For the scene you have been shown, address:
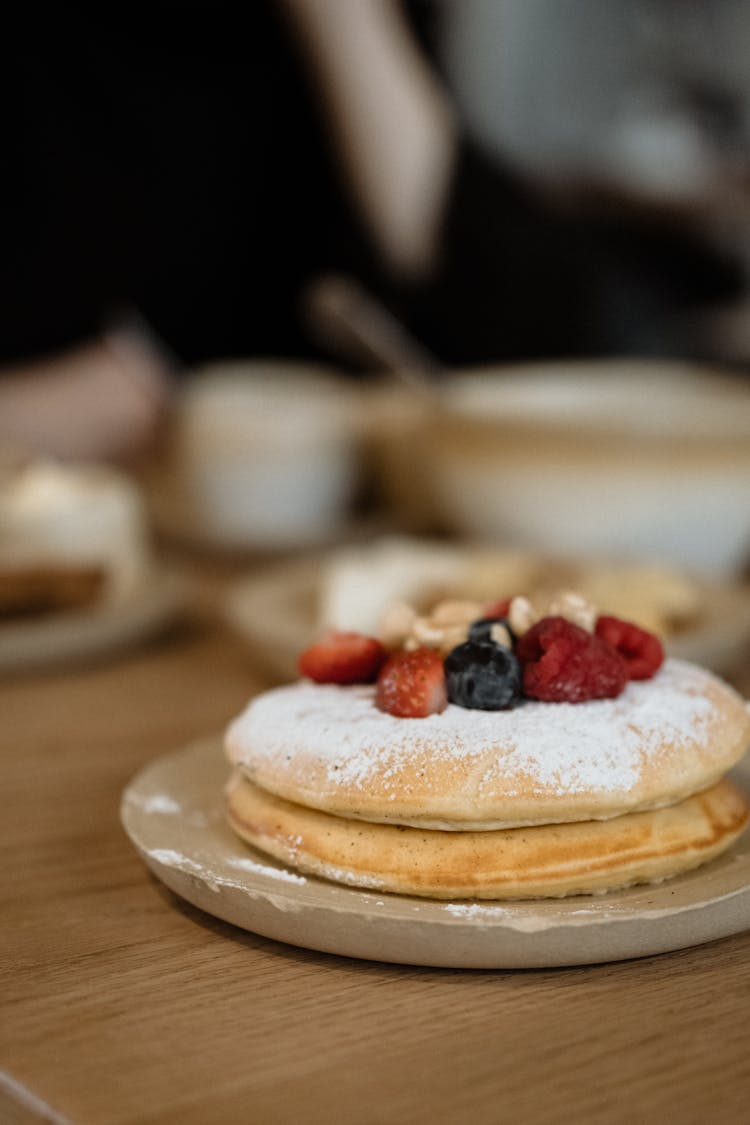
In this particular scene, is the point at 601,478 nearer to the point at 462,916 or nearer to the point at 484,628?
the point at 484,628

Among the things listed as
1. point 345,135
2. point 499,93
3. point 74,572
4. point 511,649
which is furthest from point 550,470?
point 499,93

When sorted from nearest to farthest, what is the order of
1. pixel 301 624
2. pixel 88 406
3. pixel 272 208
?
pixel 301 624
pixel 88 406
pixel 272 208

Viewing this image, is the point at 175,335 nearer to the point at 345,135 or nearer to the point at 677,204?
the point at 345,135

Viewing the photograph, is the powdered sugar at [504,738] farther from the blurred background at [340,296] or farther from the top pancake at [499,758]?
the blurred background at [340,296]

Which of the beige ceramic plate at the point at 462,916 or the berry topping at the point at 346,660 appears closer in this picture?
the beige ceramic plate at the point at 462,916

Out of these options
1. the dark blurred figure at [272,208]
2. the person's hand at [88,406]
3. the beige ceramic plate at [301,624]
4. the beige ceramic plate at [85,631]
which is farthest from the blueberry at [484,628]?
the dark blurred figure at [272,208]

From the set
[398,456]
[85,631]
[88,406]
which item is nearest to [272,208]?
[88,406]
